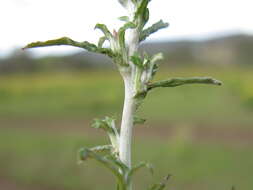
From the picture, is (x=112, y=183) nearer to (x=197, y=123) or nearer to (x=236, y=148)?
(x=236, y=148)

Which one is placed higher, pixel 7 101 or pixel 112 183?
pixel 112 183

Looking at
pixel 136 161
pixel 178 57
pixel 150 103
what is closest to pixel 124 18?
pixel 136 161

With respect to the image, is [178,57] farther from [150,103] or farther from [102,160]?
[102,160]

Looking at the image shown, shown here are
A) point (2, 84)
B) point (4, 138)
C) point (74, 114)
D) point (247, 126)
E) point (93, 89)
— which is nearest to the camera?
point (4, 138)

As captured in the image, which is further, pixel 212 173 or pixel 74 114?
pixel 74 114

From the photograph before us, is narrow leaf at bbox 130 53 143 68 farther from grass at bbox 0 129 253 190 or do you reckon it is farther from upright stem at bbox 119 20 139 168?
grass at bbox 0 129 253 190

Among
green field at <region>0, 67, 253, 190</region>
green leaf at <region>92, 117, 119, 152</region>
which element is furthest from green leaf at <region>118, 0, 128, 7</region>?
green field at <region>0, 67, 253, 190</region>

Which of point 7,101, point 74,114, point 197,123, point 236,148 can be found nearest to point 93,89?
point 7,101
